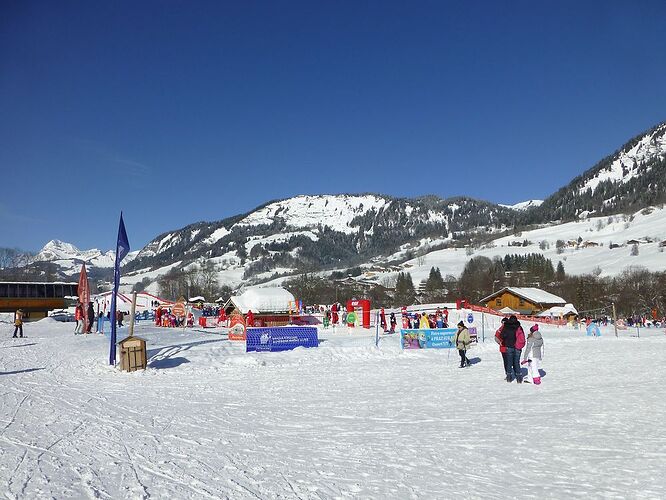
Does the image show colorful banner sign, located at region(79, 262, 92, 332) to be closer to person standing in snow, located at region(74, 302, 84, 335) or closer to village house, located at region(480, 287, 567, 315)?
person standing in snow, located at region(74, 302, 84, 335)

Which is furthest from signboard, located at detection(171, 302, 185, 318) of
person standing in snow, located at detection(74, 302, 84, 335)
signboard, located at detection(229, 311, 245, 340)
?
signboard, located at detection(229, 311, 245, 340)

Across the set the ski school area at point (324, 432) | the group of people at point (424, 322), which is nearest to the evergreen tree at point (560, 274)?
the group of people at point (424, 322)

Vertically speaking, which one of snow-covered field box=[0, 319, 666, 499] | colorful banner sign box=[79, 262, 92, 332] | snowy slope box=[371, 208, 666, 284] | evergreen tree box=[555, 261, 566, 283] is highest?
snowy slope box=[371, 208, 666, 284]

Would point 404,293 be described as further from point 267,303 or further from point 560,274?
point 267,303

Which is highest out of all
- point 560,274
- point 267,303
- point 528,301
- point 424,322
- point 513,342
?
point 560,274

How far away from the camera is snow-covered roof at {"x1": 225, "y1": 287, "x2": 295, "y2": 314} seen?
4147 centimetres

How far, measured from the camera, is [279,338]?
22234 millimetres

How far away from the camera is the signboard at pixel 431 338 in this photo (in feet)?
81.0

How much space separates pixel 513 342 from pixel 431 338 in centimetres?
1153

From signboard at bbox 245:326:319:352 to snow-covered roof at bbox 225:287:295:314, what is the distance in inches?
734

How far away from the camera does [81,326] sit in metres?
28.7

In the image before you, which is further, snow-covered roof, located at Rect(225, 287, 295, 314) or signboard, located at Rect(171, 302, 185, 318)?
snow-covered roof, located at Rect(225, 287, 295, 314)

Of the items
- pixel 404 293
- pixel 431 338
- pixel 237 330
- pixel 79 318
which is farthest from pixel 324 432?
pixel 404 293

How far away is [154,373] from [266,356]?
16.5ft
